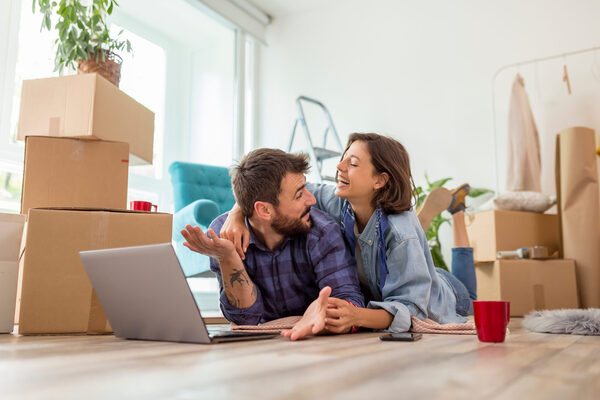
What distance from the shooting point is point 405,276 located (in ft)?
4.82

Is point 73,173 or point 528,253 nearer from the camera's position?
point 73,173

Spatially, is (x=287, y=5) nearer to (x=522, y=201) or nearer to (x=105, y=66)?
(x=522, y=201)

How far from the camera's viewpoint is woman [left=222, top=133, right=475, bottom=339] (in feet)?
4.68

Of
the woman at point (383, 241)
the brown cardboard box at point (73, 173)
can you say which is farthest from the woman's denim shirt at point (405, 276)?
the brown cardboard box at point (73, 173)

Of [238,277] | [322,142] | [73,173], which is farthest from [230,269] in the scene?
[322,142]

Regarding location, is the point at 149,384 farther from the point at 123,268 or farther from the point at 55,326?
the point at 55,326

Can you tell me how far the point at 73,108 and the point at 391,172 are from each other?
3.63ft

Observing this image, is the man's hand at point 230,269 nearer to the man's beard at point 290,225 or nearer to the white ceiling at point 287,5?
the man's beard at point 290,225

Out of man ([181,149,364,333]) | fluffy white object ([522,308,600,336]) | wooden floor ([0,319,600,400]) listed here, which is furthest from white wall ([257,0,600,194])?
wooden floor ([0,319,600,400])

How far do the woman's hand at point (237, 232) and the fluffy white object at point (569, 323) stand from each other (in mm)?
908

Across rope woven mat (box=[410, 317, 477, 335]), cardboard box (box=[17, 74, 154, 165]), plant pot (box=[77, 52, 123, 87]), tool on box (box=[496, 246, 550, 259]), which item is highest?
plant pot (box=[77, 52, 123, 87])

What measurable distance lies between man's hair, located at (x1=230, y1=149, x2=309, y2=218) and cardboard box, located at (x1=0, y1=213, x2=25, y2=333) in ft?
2.10

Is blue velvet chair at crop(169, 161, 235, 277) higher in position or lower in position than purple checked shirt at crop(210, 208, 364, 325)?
higher

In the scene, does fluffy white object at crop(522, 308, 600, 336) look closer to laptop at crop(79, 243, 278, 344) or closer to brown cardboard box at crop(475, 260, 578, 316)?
laptop at crop(79, 243, 278, 344)
